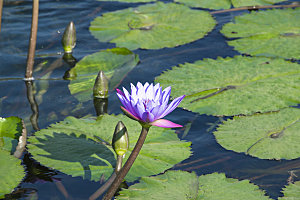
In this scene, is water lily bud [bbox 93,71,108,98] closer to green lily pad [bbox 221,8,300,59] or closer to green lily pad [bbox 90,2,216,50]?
green lily pad [bbox 90,2,216,50]

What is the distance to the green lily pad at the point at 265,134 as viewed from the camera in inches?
95.2

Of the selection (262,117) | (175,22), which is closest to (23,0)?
(175,22)

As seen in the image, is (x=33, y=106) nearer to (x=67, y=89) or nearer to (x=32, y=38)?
(x=67, y=89)

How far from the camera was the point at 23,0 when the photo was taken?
5.02 m

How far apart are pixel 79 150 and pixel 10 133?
46cm

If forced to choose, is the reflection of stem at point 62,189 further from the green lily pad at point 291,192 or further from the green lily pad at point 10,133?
the green lily pad at point 291,192

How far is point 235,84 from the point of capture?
3.11 m

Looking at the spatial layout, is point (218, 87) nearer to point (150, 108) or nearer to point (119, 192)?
point (119, 192)

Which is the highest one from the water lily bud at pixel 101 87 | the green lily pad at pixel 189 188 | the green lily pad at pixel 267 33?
the green lily pad at pixel 267 33


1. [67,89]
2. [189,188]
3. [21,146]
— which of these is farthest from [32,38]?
[189,188]

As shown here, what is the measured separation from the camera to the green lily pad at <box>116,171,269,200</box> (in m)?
2.03

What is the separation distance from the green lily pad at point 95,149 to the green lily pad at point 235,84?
50cm

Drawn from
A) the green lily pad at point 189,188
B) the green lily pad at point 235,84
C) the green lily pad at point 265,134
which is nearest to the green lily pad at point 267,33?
the green lily pad at point 235,84

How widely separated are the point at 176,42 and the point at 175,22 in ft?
1.47
